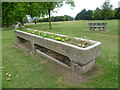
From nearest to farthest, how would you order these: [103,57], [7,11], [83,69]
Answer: [83,69] → [103,57] → [7,11]

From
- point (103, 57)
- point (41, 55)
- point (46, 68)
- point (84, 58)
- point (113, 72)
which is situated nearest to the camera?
point (84, 58)

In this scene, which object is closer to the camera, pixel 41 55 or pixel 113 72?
pixel 113 72

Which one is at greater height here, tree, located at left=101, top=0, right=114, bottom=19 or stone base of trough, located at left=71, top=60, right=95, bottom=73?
tree, located at left=101, top=0, right=114, bottom=19

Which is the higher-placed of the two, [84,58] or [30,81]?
[84,58]

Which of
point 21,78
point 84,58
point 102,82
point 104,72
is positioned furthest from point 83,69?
point 21,78

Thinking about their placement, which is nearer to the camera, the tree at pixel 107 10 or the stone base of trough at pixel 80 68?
the stone base of trough at pixel 80 68

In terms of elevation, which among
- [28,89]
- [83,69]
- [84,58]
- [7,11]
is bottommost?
[28,89]

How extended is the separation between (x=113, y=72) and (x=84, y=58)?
118cm

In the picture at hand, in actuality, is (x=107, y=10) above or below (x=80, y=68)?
above

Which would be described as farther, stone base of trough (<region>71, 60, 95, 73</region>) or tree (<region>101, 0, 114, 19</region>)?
tree (<region>101, 0, 114, 19</region>)

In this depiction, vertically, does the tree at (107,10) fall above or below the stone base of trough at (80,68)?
above

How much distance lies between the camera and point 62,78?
2.76m

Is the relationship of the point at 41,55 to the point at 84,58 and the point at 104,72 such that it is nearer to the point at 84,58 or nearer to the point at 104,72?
the point at 84,58

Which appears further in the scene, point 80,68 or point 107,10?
point 107,10
